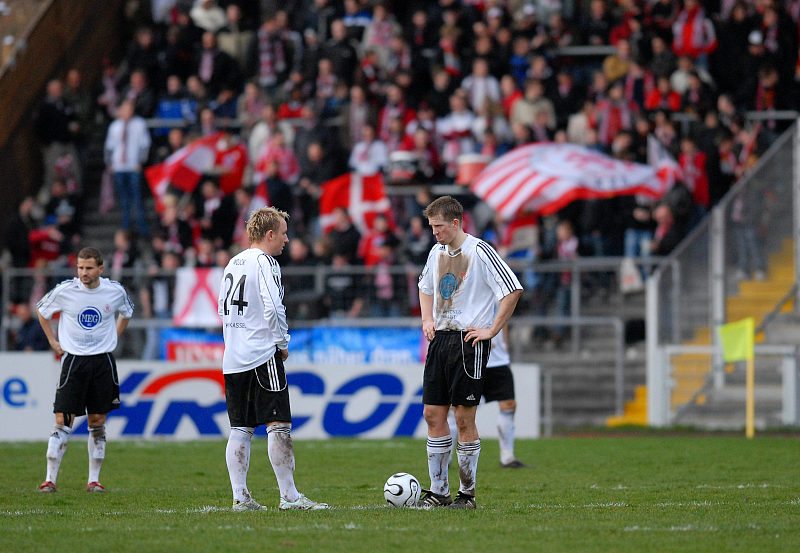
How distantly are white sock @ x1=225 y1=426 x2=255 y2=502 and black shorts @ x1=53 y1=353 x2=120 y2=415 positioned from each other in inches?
117

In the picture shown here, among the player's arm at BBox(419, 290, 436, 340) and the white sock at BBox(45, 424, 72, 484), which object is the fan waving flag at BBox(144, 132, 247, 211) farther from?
the player's arm at BBox(419, 290, 436, 340)

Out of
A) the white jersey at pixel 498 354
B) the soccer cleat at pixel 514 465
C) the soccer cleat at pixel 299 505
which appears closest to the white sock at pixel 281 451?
the soccer cleat at pixel 299 505

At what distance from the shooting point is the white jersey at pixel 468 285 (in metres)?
9.76

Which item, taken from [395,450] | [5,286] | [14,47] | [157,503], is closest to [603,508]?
[157,503]

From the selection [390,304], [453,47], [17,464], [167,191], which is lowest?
[17,464]

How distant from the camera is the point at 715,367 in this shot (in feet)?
69.6

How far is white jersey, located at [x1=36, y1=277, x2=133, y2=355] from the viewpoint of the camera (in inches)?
486

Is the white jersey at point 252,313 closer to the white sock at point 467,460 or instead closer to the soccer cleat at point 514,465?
the white sock at point 467,460

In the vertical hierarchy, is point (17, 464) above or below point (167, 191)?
below

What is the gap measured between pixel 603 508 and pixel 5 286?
51.6ft

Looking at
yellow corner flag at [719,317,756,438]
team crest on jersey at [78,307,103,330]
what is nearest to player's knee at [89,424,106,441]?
team crest on jersey at [78,307,103,330]

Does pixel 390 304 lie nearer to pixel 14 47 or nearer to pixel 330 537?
pixel 14 47

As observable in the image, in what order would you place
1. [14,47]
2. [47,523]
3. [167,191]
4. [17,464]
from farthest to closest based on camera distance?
[14,47] < [167,191] < [17,464] < [47,523]

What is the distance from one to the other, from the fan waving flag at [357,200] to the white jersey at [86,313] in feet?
36.1
